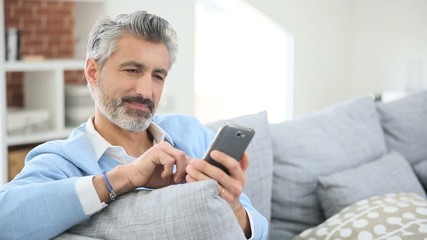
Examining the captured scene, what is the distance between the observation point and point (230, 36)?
545 cm

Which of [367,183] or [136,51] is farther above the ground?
[136,51]

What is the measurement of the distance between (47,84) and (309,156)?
6.13ft

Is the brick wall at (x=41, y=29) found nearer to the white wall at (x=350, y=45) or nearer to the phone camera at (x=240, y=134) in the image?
the white wall at (x=350, y=45)

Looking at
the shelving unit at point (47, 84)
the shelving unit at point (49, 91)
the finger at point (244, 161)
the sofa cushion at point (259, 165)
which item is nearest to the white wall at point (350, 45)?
the shelving unit at point (47, 84)

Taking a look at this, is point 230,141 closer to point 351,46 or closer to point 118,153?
point 118,153

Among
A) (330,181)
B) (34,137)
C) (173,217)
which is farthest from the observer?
(34,137)

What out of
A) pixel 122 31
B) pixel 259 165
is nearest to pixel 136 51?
pixel 122 31

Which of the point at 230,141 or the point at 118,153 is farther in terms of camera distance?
the point at 118,153

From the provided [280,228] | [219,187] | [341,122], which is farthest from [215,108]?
[219,187]

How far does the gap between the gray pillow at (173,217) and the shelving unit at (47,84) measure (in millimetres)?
2309

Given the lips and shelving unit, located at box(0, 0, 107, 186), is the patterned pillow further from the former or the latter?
shelving unit, located at box(0, 0, 107, 186)

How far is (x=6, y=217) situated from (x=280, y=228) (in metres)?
1.27

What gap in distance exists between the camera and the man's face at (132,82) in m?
1.70

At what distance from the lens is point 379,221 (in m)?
2.08
